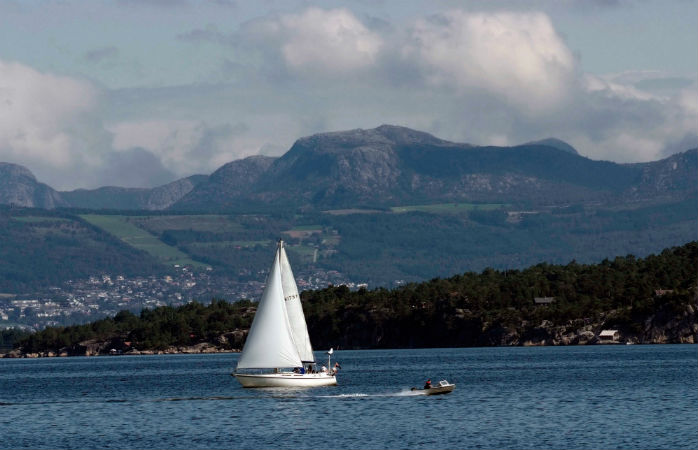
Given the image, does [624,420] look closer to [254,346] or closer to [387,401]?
[387,401]

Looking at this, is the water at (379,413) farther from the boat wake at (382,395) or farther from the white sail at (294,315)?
the white sail at (294,315)

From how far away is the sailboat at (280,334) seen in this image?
4818 inches

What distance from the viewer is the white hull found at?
124625mm

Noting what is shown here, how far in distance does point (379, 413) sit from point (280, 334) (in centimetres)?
2042

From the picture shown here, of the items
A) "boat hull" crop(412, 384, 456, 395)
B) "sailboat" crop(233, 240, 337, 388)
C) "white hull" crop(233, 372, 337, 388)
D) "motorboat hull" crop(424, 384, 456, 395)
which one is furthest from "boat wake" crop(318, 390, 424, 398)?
"white hull" crop(233, 372, 337, 388)

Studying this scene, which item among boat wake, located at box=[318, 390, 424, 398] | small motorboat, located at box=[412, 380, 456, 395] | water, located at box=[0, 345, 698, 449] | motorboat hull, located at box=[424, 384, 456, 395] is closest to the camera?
water, located at box=[0, 345, 698, 449]

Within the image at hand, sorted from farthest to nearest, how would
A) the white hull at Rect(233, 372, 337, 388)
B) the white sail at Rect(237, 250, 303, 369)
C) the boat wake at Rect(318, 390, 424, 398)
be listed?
1. the white hull at Rect(233, 372, 337, 388)
2. the white sail at Rect(237, 250, 303, 369)
3. the boat wake at Rect(318, 390, 424, 398)

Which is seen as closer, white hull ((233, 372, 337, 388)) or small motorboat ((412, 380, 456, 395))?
small motorboat ((412, 380, 456, 395))

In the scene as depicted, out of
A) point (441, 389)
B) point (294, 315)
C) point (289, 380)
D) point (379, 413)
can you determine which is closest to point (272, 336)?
point (294, 315)

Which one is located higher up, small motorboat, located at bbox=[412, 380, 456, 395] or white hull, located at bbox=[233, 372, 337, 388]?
white hull, located at bbox=[233, 372, 337, 388]

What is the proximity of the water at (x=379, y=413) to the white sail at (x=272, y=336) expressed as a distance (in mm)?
3022

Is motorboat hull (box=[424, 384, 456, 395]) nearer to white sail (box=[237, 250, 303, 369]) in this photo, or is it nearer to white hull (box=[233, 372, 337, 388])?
white hull (box=[233, 372, 337, 388])

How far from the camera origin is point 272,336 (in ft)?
401

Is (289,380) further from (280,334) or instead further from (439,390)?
(439,390)
